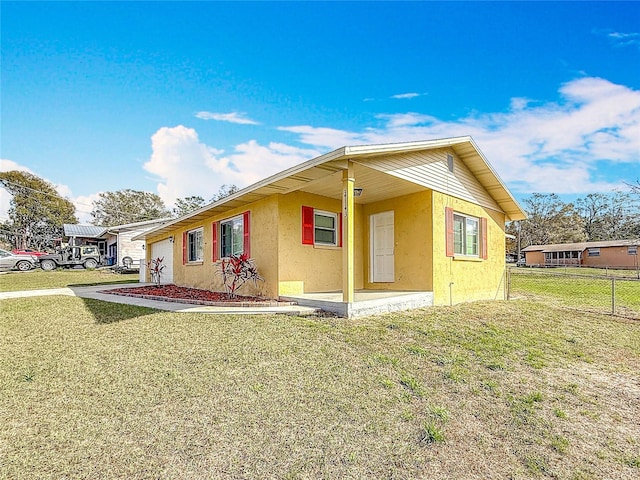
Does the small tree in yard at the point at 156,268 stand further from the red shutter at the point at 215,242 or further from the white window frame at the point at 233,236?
the white window frame at the point at 233,236

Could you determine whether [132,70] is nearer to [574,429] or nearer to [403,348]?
[403,348]

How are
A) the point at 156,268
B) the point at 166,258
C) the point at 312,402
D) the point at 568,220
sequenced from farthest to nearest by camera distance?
the point at 568,220
the point at 166,258
the point at 156,268
the point at 312,402

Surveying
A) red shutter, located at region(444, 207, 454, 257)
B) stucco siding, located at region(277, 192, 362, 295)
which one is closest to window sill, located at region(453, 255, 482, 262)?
red shutter, located at region(444, 207, 454, 257)

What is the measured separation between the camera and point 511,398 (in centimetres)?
352

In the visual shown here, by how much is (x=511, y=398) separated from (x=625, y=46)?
42.4 feet

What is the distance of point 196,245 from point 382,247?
23.3 feet

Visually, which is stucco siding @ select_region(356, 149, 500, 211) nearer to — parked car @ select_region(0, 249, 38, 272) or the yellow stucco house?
the yellow stucco house

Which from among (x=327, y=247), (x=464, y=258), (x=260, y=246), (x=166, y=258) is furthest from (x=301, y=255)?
(x=166, y=258)

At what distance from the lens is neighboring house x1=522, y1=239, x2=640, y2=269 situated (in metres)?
31.0

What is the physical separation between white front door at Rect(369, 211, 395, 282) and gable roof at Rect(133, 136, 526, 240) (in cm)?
63

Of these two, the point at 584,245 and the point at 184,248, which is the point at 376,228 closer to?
the point at 184,248

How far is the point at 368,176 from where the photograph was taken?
23.9ft

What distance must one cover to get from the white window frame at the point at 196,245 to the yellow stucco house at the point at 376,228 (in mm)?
1670

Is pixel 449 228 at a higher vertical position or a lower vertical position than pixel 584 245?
lower
